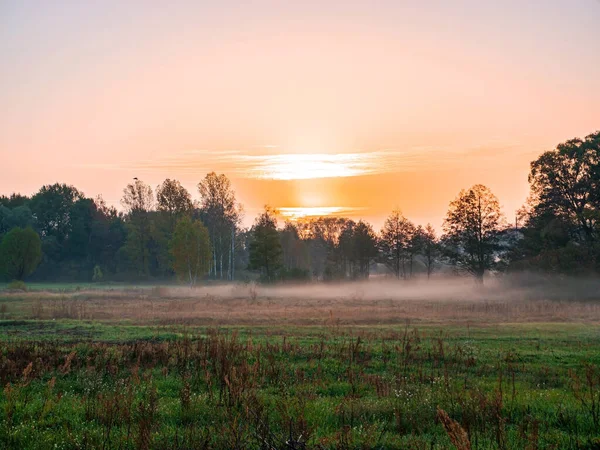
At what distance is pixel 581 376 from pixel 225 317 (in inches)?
833

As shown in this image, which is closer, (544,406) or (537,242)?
(544,406)

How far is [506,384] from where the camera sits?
11.8 m

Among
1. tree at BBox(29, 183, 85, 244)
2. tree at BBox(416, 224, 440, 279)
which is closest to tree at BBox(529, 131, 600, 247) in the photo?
tree at BBox(416, 224, 440, 279)

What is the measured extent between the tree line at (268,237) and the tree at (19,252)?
15 cm

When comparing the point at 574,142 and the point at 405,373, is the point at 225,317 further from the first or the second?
the point at 574,142

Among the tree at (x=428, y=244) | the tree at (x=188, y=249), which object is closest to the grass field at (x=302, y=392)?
the tree at (x=188, y=249)

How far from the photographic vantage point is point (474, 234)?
61531 millimetres

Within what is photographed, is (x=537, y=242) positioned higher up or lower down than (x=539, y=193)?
lower down

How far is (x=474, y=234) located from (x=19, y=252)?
6319cm

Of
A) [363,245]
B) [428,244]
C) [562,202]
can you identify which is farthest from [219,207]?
[562,202]

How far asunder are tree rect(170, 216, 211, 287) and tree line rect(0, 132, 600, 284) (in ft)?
0.42

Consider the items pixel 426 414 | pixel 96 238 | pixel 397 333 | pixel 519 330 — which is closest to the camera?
pixel 426 414

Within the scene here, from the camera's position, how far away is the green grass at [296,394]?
782 cm

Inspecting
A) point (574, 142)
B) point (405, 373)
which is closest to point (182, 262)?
point (574, 142)
